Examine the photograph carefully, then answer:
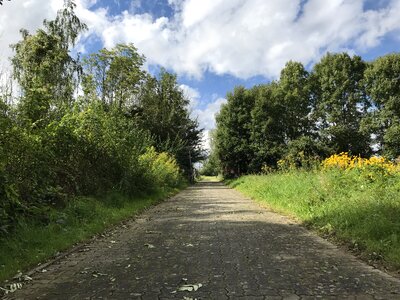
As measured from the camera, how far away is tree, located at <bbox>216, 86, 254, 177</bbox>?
4641cm

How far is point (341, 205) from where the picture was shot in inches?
425

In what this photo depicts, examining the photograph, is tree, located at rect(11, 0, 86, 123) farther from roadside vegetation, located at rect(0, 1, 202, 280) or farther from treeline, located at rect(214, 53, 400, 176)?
treeline, located at rect(214, 53, 400, 176)

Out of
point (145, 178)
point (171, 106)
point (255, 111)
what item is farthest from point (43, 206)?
point (171, 106)

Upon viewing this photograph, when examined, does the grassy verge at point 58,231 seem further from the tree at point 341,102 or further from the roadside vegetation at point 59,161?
the tree at point 341,102

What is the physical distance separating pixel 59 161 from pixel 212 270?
8355 mm

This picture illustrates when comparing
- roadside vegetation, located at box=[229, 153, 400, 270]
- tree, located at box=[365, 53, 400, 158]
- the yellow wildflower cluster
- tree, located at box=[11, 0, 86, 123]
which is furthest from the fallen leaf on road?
tree, located at box=[365, 53, 400, 158]

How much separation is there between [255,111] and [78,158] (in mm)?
32232

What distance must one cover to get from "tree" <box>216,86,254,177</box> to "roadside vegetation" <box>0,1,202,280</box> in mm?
16500

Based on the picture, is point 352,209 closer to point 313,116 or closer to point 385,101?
point 385,101

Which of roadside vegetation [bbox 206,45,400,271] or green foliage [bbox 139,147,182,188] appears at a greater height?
roadside vegetation [bbox 206,45,400,271]

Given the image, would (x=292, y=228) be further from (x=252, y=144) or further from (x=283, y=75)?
(x=283, y=75)

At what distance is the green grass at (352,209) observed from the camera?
754 cm

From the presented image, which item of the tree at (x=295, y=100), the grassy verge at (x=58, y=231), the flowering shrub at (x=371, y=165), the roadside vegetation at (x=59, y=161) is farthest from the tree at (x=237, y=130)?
the grassy verge at (x=58, y=231)

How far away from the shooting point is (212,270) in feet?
20.9
